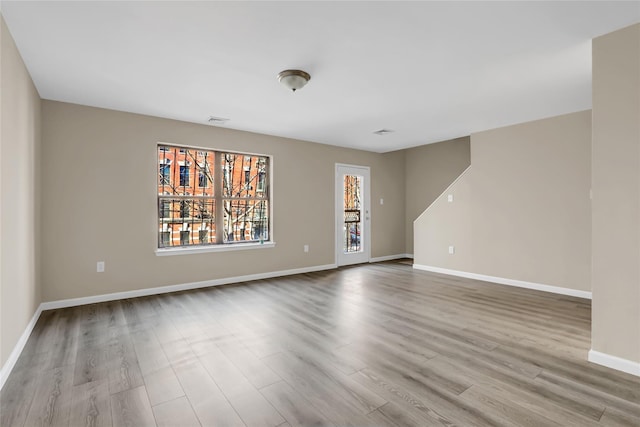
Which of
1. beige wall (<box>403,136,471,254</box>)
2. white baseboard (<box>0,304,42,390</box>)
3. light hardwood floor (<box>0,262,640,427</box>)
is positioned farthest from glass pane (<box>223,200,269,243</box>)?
beige wall (<box>403,136,471,254</box>)

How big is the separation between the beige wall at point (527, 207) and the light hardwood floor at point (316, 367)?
0.78 meters

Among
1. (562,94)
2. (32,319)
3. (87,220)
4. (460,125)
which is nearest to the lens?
(32,319)

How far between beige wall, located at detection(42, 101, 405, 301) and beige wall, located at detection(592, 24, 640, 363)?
13.6 ft

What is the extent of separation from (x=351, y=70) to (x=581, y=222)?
11.9ft

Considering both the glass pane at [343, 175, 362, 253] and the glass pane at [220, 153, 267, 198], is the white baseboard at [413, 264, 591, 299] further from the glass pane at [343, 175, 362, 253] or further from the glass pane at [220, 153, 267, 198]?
the glass pane at [220, 153, 267, 198]

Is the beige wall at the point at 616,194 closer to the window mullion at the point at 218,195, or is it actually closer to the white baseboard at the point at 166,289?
the white baseboard at the point at 166,289

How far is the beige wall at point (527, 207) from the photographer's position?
13.7 feet

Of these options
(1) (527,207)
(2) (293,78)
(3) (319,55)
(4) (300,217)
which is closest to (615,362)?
(1) (527,207)

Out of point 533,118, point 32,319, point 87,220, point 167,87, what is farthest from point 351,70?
point 32,319

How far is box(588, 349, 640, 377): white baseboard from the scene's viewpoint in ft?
7.13

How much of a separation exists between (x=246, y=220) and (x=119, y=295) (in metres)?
2.03

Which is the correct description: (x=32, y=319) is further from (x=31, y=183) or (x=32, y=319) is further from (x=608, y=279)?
(x=608, y=279)

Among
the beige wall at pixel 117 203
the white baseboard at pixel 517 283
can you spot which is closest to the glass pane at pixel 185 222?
the beige wall at pixel 117 203

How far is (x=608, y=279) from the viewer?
228 centimetres
